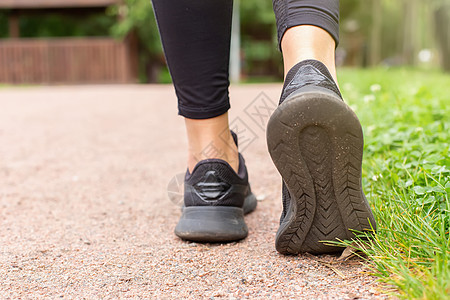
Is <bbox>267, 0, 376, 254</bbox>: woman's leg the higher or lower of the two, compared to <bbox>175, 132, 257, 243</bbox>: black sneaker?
higher

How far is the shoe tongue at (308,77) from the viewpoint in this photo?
0.95 meters

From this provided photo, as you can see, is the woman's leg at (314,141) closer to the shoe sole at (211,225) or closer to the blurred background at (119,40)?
the shoe sole at (211,225)

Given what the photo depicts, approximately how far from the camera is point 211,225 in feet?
4.01

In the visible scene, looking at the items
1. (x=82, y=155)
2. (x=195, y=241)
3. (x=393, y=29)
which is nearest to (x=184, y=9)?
(x=195, y=241)

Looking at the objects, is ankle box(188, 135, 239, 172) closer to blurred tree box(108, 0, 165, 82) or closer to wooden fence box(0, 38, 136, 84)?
wooden fence box(0, 38, 136, 84)

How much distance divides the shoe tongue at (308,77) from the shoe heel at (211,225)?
39 cm

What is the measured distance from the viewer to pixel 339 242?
3.35ft

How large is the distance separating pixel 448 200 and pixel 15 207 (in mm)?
1350

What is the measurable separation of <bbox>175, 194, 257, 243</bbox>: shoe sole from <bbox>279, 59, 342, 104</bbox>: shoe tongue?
15.5 inches

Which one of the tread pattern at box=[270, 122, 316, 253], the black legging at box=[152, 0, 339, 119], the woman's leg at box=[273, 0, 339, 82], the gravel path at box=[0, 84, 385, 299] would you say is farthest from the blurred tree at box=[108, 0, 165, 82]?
the tread pattern at box=[270, 122, 316, 253]

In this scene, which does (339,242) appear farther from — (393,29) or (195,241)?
(393,29)

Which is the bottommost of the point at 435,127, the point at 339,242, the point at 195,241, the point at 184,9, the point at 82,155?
the point at 82,155

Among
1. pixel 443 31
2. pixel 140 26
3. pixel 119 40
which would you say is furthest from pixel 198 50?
pixel 140 26

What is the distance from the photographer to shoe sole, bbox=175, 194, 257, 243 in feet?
3.98
